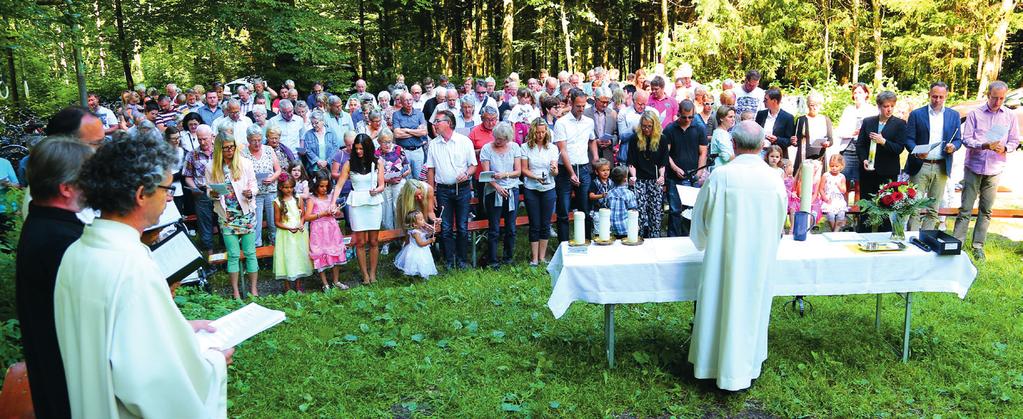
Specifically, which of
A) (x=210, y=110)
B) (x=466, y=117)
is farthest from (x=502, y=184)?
(x=210, y=110)

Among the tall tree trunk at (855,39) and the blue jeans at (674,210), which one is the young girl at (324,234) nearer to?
the blue jeans at (674,210)

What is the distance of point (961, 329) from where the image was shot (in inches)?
235

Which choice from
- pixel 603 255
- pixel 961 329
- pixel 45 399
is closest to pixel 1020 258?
pixel 961 329

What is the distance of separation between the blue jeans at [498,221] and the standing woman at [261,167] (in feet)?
7.77

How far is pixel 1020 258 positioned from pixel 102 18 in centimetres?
1855

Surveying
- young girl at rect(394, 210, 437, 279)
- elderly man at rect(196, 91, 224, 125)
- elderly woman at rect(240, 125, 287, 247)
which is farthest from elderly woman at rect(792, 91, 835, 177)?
elderly man at rect(196, 91, 224, 125)

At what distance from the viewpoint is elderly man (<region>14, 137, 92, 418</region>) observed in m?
2.44

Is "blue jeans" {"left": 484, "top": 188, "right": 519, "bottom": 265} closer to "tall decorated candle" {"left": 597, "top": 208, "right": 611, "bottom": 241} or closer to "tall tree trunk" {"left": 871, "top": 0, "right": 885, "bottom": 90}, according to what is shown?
"tall decorated candle" {"left": 597, "top": 208, "right": 611, "bottom": 241}

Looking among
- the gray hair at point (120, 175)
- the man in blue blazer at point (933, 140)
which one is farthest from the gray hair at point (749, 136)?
the man in blue blazer at point (933, 140)

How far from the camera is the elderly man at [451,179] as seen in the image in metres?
8.25

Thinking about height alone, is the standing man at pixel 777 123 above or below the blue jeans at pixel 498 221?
above

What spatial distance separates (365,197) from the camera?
802cm

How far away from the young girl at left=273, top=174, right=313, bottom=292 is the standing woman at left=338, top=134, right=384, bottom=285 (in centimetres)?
58

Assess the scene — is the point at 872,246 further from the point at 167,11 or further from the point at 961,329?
the point at 167,11
